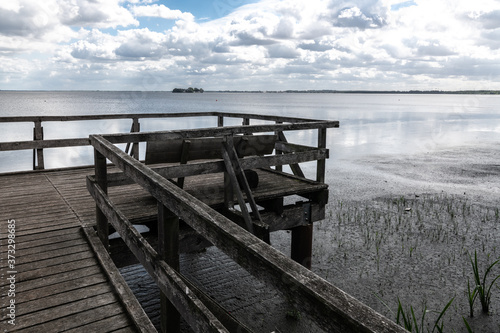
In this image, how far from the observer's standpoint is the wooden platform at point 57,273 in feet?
10.1

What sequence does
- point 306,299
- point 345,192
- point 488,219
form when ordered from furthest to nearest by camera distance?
point 345,192 < point 488,219 < point 306,299

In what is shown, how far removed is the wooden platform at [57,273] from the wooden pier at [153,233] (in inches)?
0.4

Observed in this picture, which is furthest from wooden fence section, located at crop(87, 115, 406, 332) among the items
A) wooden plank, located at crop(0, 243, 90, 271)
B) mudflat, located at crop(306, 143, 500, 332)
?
mudflat, located at crop(306, 143, 500, 332)

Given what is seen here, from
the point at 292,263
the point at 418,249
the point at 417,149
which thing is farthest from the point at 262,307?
the point at 417,149

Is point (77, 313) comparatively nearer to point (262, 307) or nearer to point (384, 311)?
point (262, 307)

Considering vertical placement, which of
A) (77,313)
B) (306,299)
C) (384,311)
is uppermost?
(306,299)

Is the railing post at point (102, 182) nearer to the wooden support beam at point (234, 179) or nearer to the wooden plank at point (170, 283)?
the wooden plank at point (170, 283)

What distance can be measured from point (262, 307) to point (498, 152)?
79.2 ft

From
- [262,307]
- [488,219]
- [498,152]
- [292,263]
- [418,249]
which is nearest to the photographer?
[292,263]

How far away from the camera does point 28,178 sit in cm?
783

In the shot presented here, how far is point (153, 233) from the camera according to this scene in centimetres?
556

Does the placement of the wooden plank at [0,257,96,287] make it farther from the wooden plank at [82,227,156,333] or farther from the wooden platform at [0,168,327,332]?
the wooden plank at [82,227,156,333]

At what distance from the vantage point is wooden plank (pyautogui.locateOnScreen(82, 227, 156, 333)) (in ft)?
9.91

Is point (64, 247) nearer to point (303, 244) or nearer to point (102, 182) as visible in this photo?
point (102, 182)
